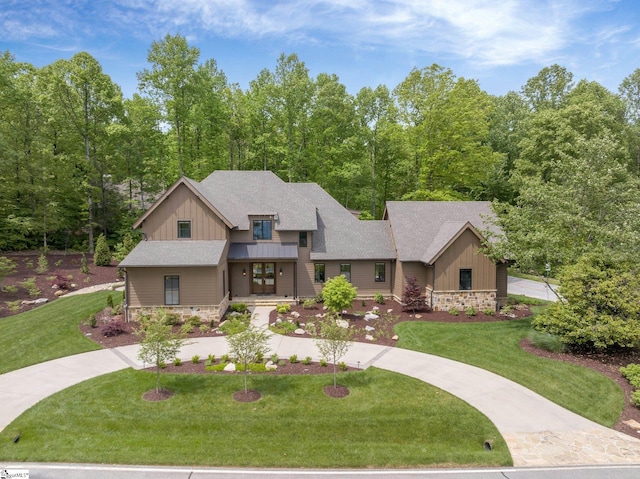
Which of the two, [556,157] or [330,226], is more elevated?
[556,157]

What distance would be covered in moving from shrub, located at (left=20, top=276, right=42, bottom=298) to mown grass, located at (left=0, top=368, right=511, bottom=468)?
13.9 m

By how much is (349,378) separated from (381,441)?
11.6ft

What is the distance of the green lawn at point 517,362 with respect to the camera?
38.5ft

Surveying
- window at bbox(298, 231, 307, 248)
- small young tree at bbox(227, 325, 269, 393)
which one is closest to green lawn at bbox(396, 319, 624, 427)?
small young tree at bbox(227, 325, 269, 393)

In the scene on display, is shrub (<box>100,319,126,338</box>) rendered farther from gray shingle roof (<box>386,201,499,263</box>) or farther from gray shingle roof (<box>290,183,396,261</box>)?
gray shingle roof (<box>386,201,499,263</box>)

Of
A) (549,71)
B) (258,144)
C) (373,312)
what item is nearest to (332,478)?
(373,312)

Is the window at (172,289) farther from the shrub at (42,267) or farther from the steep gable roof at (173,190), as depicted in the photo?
the shrub at (42,267)

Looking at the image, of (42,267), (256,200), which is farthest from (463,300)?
(42,267)

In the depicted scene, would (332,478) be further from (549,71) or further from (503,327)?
(549,71)

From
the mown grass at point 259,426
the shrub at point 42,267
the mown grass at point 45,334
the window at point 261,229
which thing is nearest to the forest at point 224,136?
the shrub at point 42,267

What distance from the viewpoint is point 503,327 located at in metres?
19.1

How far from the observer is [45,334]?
1681 centimetres

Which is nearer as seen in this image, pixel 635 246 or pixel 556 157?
pixel 635 246

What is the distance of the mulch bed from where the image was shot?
22.1 meters
